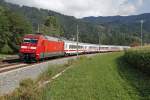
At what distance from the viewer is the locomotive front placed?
4250cm

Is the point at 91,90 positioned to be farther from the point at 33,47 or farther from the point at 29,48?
the point at 29,48

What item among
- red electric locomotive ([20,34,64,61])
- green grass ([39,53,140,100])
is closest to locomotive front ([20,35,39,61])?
red electric locomotive ([20,34,64,61])

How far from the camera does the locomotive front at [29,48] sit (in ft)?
139

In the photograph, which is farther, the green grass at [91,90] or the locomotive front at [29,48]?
the locomotive front at [29,48]

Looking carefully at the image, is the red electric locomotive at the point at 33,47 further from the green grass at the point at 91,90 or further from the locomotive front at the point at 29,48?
the green grass at the point at 91,90

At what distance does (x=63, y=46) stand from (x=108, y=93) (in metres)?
45.9

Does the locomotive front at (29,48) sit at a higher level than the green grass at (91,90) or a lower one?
higher

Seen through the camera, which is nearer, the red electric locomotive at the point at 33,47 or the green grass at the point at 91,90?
the green grass at the point at 91,90

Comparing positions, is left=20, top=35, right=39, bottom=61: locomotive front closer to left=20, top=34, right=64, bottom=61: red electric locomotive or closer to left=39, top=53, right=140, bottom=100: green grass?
left=20, top=34, right=64, bottom=61: red electric locomotive

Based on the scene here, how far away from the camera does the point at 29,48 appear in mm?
43000

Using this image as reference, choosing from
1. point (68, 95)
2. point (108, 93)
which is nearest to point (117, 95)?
point (108, 93)

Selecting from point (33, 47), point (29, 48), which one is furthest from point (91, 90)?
point (29, 48)

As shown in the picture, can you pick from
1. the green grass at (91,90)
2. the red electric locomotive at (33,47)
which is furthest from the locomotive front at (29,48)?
the green grass at (91,90)

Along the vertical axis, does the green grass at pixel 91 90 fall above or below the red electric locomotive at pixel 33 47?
below
